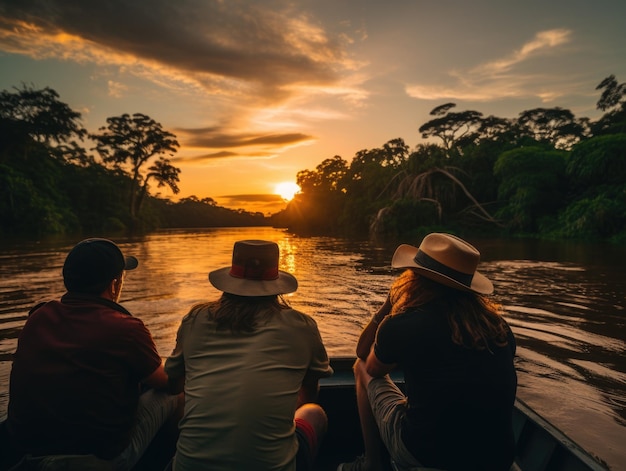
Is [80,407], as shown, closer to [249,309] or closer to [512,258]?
[249,309]

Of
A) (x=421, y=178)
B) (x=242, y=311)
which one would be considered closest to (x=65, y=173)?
(x=421, y=178)

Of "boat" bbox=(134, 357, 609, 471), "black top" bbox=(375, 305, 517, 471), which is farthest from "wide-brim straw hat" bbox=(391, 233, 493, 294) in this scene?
"boat" bbox=(134, 357, 609, 471)

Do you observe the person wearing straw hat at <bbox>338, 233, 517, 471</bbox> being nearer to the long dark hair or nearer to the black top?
the black top

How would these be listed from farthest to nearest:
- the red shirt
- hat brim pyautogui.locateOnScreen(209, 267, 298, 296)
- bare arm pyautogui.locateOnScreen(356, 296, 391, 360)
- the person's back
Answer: bare arm pyautogui.locateOnScreen(356, 296, 391, 360)
hat brim pyautogui.locateOnScreen(209, 267, 298, 296)
the red shirt
the person's back

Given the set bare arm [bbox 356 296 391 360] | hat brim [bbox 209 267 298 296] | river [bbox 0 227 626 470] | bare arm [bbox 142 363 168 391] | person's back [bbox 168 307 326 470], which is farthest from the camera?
river [bbox 0 227 626 470]

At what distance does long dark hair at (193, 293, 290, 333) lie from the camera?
1.85 m

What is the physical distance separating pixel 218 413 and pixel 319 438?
861 millimetres

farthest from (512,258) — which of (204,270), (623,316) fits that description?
(204,270)

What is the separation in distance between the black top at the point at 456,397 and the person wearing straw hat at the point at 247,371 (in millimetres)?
500

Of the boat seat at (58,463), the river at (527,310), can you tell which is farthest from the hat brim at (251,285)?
the river at (527,310)

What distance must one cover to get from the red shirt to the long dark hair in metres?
0.44

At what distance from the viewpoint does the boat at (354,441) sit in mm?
2170

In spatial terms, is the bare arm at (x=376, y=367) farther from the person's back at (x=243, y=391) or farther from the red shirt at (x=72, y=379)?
the red shirt at (x=72, y=379)

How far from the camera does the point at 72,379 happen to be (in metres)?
1.76
